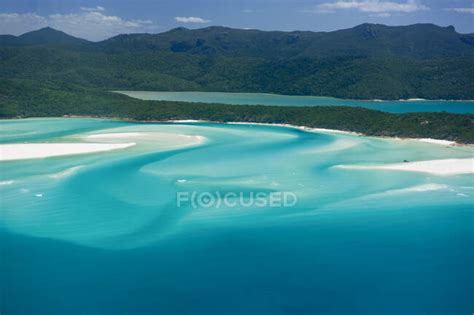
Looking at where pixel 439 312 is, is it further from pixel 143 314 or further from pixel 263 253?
pixel 143 314

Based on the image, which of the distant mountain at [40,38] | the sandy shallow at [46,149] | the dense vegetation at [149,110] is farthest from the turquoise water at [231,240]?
the distant mountain at [40,38]

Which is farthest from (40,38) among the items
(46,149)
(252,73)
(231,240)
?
(231,240)

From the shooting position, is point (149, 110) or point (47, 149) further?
point (149, 110)

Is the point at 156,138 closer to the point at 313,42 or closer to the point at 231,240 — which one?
the point at 231,240

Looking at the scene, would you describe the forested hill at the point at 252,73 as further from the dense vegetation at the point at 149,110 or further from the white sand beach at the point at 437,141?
the white sand beach at the point at 437,141

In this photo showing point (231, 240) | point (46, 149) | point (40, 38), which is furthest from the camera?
point (40, 38)
